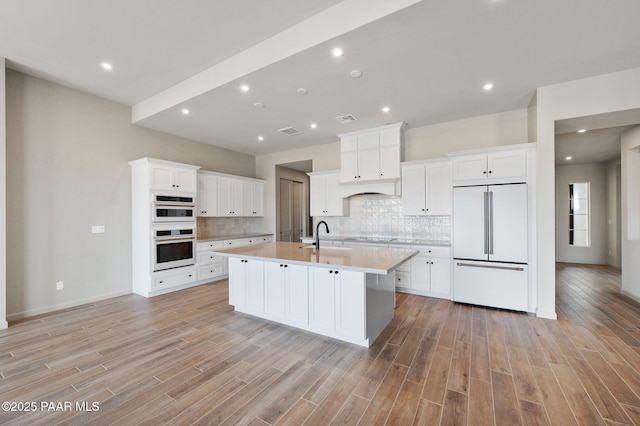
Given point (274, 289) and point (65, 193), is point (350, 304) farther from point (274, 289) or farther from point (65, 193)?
point (65, 193)

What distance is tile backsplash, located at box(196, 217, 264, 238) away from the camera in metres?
5.70

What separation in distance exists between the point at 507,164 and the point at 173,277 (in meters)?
5.42

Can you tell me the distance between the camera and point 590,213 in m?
7.04

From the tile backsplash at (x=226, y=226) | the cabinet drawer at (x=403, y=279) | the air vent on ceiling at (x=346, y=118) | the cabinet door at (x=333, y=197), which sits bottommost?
the cabinet drawer at (x=403, y=279)

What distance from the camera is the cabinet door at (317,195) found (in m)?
5.58

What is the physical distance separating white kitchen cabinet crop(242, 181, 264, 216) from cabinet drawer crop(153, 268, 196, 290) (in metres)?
1.85

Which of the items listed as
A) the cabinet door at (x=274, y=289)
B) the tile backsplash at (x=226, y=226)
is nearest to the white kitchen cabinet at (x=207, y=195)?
the tile backsplash at (x=226, y=226)

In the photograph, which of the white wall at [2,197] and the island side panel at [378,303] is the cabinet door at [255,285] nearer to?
the island side panel at [378,303]

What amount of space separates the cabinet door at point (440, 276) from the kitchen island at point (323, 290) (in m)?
1.20

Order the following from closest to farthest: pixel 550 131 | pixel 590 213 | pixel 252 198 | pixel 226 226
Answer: pixel 550 131 → pixel 226 226 → pixel 252 198 → pixel 590 213

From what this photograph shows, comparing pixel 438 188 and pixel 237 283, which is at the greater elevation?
pixel 438 188

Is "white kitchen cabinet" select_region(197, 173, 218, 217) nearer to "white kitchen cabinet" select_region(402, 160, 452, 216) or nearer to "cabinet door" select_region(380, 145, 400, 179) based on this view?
"cabinet door" select_region(380, 145, 400, 179)

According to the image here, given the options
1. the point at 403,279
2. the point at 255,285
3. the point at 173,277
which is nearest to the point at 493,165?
the point at 403,279

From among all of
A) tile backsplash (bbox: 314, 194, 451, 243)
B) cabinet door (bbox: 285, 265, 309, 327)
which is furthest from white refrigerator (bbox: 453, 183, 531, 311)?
cabinet door (bbox: 285, 265, 309, 327)
